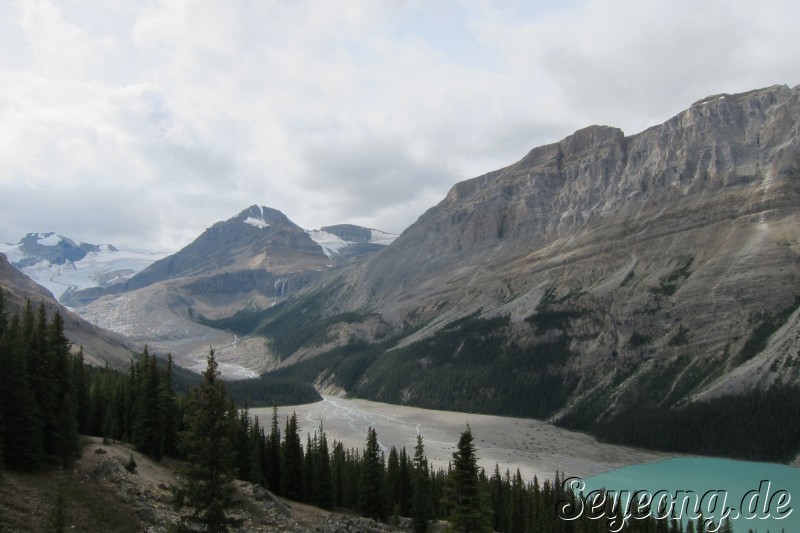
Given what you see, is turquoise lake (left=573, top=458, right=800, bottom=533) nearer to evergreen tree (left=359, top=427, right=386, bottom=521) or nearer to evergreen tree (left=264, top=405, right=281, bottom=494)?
evergreen tree (left=359, top=427, right=386, bottom=521)

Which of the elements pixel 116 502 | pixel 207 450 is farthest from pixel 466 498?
pixel 116 502

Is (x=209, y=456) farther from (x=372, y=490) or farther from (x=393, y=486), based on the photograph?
(x=393, y=486)

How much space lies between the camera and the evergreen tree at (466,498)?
97.3 ft

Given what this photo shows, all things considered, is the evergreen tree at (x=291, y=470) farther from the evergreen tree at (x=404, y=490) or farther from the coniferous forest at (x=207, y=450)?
the evergreen tree at (x=404, y=490)

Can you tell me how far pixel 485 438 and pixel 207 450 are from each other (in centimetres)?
11375

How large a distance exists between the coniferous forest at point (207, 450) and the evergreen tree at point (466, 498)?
0.05 m

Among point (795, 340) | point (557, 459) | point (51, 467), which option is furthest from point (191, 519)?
point (795, 340)

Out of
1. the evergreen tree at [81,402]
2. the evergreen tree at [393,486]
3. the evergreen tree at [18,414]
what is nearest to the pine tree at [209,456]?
the evergreen tree at [18,414]

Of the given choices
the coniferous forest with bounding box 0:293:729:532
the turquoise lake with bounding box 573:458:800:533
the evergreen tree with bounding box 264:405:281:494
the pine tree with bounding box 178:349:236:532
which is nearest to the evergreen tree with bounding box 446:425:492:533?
the coniferous forest with bounding box 0:293:729:532

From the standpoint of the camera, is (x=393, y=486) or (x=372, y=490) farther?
(x=393, y=486)

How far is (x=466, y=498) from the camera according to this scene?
98.5ft

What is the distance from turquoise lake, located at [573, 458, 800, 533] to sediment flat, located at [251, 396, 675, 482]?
535 cm

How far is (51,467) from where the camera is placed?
37.7 meters

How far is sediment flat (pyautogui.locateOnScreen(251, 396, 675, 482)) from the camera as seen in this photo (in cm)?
10825
